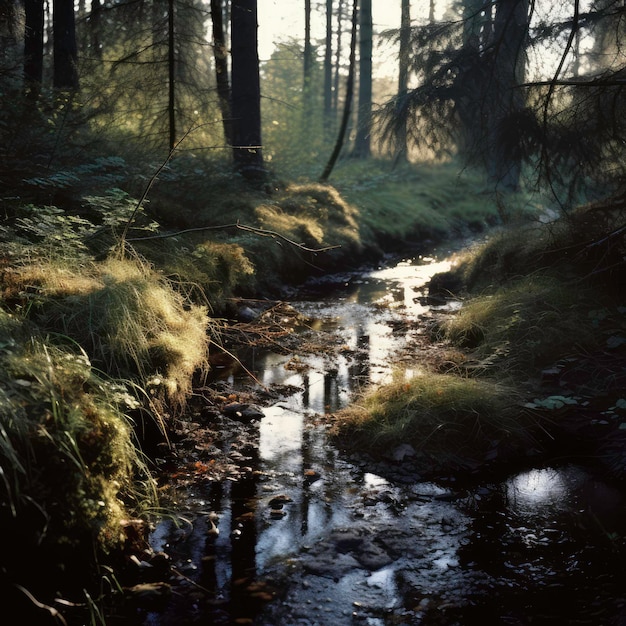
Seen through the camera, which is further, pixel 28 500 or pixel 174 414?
pixel 174 414

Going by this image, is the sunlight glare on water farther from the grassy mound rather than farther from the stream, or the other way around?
the grassy mound

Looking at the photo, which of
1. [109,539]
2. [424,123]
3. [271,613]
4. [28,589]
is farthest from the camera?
[424,123]

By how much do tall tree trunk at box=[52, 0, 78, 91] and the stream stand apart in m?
9.11

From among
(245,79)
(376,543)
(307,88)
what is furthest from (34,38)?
(376,543)

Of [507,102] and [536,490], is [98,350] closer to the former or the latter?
[536,490]

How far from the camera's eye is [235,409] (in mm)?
5570

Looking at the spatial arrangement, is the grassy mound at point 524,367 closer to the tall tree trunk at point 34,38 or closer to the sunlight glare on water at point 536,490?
the sunlight glare on water at point 536,490

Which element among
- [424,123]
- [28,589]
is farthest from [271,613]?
[424,123]

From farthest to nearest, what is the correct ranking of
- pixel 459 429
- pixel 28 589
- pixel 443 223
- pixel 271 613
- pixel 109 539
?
pixel 443 223, pixel 459 429, pixel 109 539, pixel 271 613, pixel 28 589

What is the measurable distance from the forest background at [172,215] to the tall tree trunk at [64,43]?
0.13 ft

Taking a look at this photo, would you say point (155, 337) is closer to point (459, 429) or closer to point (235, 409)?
point (235, 409)

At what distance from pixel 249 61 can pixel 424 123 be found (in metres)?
6.22

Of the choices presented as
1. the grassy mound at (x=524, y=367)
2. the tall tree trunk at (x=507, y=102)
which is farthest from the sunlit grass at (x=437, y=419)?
the tall tree trunk at (x=507, y=102)

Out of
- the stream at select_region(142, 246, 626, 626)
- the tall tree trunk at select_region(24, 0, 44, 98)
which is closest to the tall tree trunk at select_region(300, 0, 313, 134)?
the tall tree trunk at select_region(24, 0, 44, 98)
